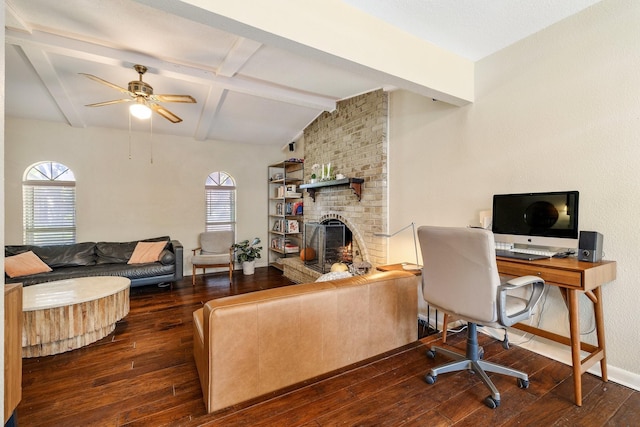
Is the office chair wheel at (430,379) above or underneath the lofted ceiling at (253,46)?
underneath

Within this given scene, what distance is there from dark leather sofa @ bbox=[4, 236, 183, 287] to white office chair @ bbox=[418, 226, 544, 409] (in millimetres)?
3760

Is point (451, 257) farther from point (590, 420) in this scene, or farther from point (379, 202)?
point (379, 202)

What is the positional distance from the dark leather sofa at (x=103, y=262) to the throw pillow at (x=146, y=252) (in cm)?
9

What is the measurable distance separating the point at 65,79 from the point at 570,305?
518cm

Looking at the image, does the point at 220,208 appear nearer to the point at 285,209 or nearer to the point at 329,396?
the point at 285,209

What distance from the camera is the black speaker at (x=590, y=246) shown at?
6.00 feet

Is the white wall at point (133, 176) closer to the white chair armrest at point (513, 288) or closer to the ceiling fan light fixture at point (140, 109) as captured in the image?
the ceiling fan light fixture at point (140, 109)

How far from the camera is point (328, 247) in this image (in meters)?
4.36

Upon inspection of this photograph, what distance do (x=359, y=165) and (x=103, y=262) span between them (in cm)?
409

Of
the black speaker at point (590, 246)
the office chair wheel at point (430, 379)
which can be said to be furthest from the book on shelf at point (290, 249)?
the black speaker at point (590, 246)

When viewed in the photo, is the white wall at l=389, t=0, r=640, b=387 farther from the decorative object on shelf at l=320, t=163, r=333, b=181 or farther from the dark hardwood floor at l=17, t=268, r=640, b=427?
the decorative object on shelf at l=320, t=163, r=333, b=181

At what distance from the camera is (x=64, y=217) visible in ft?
14.3

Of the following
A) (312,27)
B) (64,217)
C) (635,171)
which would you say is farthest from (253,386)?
(64,217)

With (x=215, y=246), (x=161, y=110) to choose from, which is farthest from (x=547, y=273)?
(x=215, y=246)
